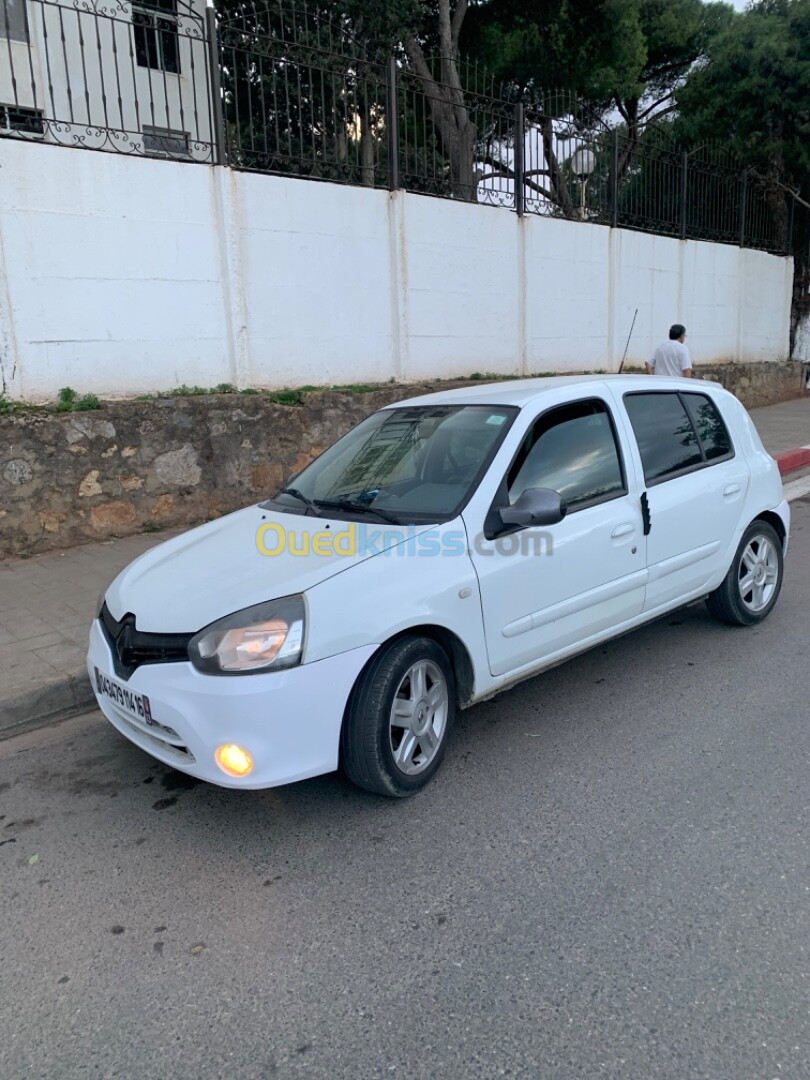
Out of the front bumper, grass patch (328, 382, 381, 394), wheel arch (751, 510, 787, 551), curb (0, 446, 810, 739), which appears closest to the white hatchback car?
the front bumper

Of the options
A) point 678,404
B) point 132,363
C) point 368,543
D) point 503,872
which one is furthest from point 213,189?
point 503,872

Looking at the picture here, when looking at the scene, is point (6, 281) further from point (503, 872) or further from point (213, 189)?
point (503, 872)

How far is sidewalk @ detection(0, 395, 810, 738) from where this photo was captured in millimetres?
4398

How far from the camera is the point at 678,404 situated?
188 inches

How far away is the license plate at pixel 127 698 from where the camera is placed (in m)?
3.15

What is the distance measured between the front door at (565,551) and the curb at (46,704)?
2.38 m

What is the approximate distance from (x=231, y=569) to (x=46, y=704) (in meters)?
1.73

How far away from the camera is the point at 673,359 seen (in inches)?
395

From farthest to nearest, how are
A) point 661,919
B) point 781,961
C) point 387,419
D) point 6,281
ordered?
point 6,281
point 387,419
point 661,919
point 781,961

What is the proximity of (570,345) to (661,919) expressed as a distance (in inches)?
414

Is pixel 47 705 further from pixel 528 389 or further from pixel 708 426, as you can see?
pixel 708 426


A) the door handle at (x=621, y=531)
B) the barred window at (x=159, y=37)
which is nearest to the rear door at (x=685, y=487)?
the door handle at (x=621, y=531)

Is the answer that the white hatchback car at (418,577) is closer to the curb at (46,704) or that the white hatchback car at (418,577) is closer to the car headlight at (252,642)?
the car headlight at (252,642)

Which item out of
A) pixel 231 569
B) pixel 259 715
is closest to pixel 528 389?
pixel 231 569
